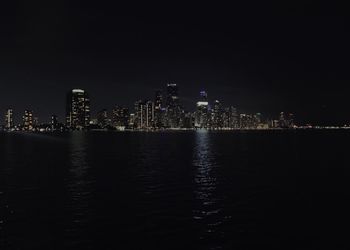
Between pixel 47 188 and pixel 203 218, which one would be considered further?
pixel 47 188

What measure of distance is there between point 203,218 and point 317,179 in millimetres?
28462

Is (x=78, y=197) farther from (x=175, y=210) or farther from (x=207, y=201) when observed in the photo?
(x=207, y=201)

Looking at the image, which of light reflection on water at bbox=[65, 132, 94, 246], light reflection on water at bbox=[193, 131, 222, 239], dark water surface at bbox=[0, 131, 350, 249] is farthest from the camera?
light reflection on water at bbox=[193, 131, 222, 239]

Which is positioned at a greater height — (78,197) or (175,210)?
(78,197)

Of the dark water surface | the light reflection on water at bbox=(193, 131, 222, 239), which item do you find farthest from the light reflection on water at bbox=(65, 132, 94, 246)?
the light reflection on water at bbox=(193, 131, 222, 239)

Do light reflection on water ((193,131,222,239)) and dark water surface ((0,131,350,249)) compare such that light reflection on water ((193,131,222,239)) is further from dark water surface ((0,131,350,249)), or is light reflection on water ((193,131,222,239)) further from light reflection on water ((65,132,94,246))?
light reflection on water ((65,132,94,246))

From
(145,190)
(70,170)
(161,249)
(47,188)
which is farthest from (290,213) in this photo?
(70,170)

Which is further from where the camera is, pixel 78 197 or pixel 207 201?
pixel 78 197

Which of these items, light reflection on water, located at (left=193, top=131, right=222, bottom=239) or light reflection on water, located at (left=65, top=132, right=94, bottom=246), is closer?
light reflection on water, located at (left=65, top=132, right=94, bottom=246)

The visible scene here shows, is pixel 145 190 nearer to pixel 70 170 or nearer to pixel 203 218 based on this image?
pixel 203 218

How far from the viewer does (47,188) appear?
50.2 metres

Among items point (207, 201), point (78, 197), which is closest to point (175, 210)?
point (207, 201)

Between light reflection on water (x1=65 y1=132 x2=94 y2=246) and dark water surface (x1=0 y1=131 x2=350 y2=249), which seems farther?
light reflection on water (x1=65 y1=132 x2=94 y2=246)

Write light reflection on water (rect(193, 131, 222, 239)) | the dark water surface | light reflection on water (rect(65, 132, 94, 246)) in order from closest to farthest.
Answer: the dark water surface < light reflection on water (rect(65, 132, 94, 246)) < light reflection on water (rect(193, 131, 222, 239))
